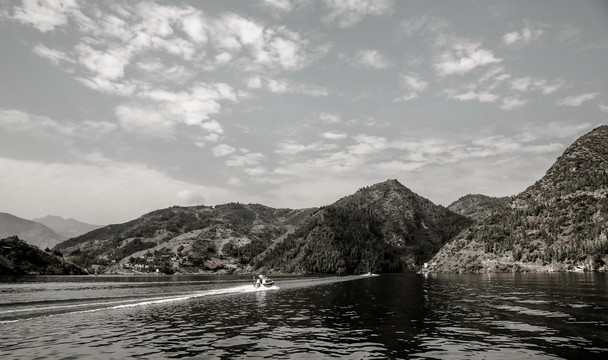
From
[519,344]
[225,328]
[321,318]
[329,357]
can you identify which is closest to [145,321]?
[225,328]

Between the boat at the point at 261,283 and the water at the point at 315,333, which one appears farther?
the boat at the point at 261,283

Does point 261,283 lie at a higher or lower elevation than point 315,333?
lower

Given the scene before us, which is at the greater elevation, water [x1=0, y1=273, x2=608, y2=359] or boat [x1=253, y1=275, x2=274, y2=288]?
water [x1=0, y1=273, x2=608, y2=359]

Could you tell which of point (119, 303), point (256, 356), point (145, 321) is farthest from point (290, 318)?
point (119, 303)

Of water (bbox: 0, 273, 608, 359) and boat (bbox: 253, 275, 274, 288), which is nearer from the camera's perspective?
water (bbox: 0, 273, 608, 359)

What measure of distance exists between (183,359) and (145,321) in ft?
79.3

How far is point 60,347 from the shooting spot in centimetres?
3078

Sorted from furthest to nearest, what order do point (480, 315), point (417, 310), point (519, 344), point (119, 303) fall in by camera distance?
point (119, 303) < point (417, 310) < point (480, 315) < point (519, 344)

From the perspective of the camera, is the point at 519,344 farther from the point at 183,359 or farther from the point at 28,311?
the point at 28,311

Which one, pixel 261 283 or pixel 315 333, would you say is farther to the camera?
pixel 261 283

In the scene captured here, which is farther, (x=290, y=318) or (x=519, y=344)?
(x=290, y=318)

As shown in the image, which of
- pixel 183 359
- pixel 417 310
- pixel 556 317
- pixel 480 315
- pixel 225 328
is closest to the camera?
pixel 183 359

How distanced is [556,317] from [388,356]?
98.0 feet

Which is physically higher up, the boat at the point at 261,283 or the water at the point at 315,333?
the water at the point at 315,333
